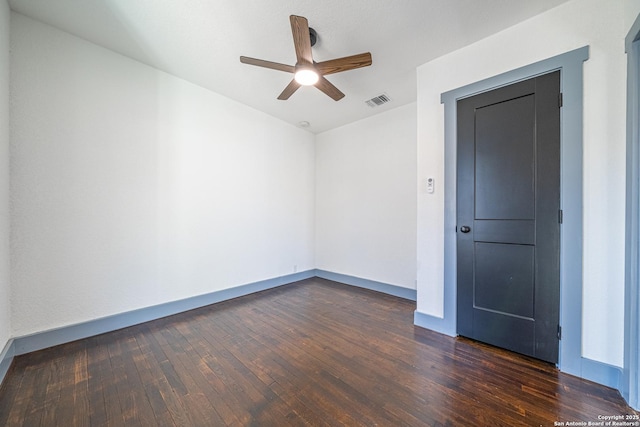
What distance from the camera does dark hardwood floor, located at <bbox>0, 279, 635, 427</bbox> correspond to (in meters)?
1.45

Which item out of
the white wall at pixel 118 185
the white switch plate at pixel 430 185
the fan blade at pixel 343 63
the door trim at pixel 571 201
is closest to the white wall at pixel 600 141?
the door trim at pixel 571 201

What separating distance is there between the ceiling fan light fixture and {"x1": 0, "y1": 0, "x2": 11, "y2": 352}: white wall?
2291 mm

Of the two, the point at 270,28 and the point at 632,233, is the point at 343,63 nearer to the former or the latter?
the point at 270,28

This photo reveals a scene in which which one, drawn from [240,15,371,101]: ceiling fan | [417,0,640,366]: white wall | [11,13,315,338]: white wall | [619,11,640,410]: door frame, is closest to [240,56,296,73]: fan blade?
[240,15,371,101]: ceiling fan

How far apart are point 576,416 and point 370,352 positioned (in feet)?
4.25

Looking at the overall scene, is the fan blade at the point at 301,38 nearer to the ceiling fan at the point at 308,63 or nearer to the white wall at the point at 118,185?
the ceiling fan at the point at 308,63

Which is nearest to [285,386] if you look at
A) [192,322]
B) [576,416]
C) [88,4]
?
[192,322]

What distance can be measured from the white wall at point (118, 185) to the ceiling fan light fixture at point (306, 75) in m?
1.69

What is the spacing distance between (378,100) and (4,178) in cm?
397

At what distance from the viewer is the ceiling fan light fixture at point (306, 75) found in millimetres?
2137

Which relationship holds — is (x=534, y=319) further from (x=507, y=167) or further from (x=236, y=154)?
(x=236, y=154)

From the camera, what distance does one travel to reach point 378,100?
3.47m

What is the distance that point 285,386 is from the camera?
1.70 meters

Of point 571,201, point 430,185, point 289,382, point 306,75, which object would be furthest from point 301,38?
point 289,382
